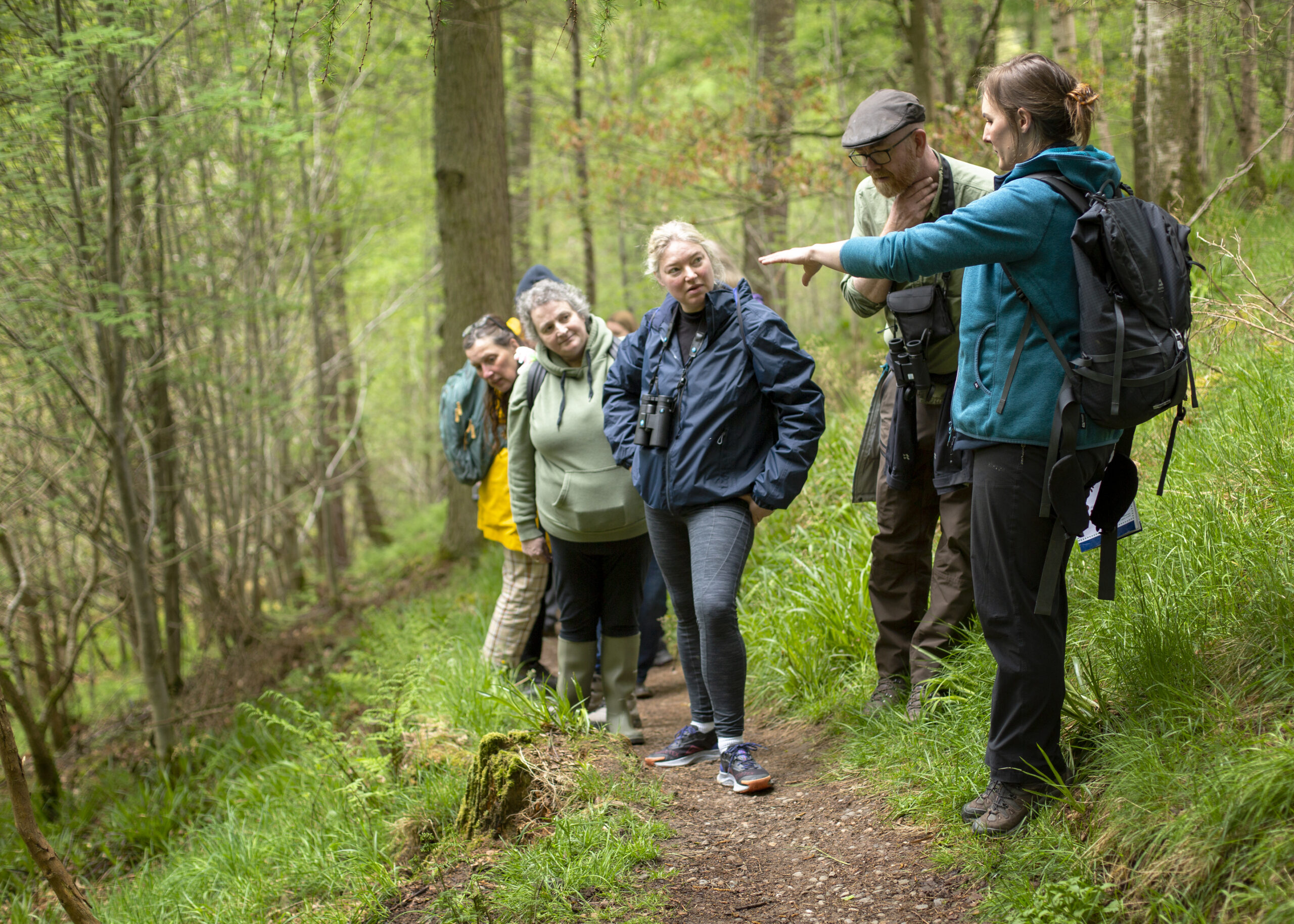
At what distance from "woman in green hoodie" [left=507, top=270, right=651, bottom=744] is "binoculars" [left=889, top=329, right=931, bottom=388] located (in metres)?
1.38

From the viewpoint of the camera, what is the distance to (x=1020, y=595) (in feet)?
8.24

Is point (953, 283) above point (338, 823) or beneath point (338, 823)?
above

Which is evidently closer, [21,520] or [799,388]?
[799,388]

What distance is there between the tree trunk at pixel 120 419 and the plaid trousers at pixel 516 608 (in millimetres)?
3077

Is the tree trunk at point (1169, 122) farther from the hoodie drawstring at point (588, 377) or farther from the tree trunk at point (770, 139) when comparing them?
the hoodie drawstring at point (588, 377)

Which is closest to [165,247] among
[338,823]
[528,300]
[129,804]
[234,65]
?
[234,65]

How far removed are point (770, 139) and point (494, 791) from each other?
25.3 ft

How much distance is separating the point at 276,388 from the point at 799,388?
27.7ft

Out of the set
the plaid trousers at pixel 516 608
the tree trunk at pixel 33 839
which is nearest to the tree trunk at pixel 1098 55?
the plaid trousers at pixel 516 608

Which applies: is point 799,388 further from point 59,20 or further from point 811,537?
point 59,20

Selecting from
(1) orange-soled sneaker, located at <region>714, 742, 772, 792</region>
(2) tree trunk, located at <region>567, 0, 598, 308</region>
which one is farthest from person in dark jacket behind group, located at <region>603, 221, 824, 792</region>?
A: (2) tree trunk, located at <region>567, 0, 598, 308</region>

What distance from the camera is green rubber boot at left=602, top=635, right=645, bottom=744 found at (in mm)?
4426

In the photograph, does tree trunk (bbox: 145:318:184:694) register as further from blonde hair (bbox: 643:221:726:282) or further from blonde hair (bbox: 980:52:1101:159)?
blonde hair (bbox: 980:52:1101:159)

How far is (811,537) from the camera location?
5.72m
